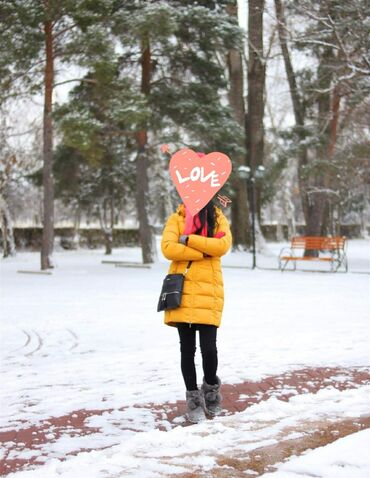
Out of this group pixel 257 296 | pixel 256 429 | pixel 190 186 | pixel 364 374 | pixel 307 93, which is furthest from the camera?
pixel 307 93

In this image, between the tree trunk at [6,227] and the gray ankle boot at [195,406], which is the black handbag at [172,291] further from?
the tree trunk at [6,227]

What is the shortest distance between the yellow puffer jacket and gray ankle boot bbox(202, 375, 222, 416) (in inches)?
21.2

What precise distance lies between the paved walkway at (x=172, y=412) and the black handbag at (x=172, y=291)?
848 millimetres

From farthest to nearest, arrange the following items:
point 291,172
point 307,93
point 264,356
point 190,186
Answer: point 291,172 → point 307,93 → point 264,356 → point 190,186

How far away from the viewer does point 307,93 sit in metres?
23.2

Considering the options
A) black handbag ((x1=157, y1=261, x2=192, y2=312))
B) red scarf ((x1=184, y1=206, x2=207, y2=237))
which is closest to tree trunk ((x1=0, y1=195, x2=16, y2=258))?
red scarf ((x1=184, y1=206, x2=207, y2=237))

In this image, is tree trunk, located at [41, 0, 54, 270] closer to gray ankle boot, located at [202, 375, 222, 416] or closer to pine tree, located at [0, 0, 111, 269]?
pine tree, located at [0, 0, 111, 269]

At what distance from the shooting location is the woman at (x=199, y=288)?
169 inches

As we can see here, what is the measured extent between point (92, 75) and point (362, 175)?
31.8 feet

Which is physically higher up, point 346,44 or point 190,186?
point 346,44

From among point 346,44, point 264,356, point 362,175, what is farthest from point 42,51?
point 264,356

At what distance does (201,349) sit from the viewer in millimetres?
4469

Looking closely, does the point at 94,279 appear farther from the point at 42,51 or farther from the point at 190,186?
the point at 190,186

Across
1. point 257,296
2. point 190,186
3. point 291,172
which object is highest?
point 291,172
